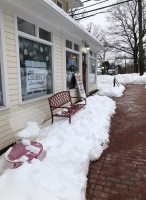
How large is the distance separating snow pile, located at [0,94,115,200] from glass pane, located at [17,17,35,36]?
97.9 inches

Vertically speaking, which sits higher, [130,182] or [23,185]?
[23,185]

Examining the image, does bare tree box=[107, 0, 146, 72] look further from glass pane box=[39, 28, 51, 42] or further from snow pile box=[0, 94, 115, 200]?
snow pile box=[0, 94, 115, 200]

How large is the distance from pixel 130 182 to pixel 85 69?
7.08 metres

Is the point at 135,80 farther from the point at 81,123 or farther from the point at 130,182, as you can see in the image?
the point at 130,182

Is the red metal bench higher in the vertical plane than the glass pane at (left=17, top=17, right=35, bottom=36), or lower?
lower

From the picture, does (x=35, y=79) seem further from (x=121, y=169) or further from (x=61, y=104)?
(x=121, y=169)

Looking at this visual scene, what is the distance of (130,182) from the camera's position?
2439 millimetres

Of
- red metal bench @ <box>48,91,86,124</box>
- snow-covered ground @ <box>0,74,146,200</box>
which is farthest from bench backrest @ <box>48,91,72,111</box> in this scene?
snow-covered ground @ <box>0,74,146,200</box>

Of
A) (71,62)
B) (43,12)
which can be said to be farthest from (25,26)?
(71,62)

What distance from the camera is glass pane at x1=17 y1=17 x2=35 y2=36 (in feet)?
12.7

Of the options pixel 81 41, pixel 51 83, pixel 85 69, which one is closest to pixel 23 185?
pixel 51 83

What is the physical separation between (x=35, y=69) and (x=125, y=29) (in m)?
26.5

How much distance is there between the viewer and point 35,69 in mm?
4559

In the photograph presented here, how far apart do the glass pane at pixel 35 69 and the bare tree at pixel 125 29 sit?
916 inches
